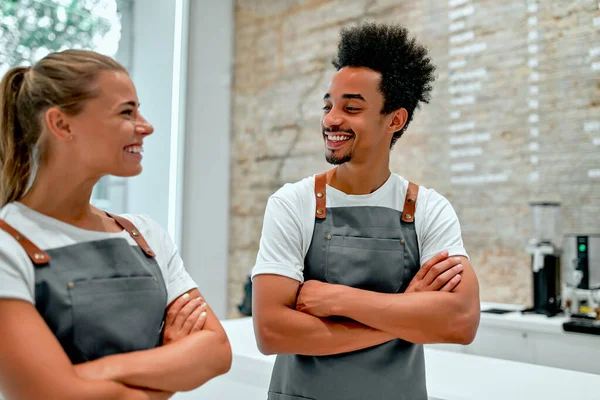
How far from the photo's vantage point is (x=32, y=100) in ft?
4.01

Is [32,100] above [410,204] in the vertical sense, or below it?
above

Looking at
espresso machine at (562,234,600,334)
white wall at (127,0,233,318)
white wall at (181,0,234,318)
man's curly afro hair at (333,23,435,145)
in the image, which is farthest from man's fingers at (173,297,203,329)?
white wall at (181,0,234,318)

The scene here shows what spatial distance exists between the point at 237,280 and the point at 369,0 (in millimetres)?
2526

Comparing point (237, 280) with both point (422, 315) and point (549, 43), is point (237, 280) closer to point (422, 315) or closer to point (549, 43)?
point (549, 43)

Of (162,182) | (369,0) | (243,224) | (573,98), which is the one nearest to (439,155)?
(573,98)

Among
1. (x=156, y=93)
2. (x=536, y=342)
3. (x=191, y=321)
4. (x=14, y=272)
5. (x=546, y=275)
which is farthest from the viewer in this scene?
(x=156, y=93)

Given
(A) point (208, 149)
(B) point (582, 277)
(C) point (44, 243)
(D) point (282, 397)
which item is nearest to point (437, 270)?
(D) point (282, 397)

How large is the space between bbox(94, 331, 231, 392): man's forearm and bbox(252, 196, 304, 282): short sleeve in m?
0.32

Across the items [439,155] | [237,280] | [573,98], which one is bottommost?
[237,280]

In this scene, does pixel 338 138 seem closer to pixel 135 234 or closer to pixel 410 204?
pixel 410 204

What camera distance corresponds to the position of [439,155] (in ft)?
12.5

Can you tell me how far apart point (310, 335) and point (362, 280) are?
0.74ft

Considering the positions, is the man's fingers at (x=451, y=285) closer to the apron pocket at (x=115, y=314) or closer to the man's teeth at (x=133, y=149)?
the apron pocket at (x=115, y=314)

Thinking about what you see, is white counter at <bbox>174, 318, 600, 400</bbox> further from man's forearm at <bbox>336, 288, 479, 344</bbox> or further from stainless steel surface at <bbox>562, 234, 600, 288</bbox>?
stainless steel surface at <bbox>562, 234, 600, 288</bbox>
